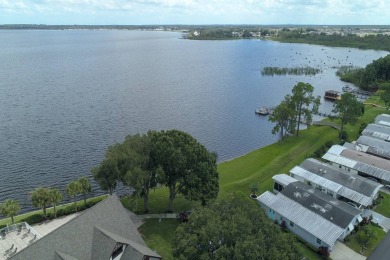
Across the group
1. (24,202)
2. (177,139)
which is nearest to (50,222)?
(24,202)

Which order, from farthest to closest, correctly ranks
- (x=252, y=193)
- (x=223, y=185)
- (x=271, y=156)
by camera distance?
(x=271, y=156) → (x=223, y=185) → (x=252, y=193)

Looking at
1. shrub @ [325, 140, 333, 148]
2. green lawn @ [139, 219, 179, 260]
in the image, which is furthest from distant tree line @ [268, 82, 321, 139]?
green lawn @ [139, 219, 179, 260]

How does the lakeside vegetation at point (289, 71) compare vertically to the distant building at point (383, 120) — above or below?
below

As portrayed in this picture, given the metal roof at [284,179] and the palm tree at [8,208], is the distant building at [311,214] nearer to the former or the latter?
the metal roof at [284,179]

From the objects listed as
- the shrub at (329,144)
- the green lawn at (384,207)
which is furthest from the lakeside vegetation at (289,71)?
the green lawn at (384,207)

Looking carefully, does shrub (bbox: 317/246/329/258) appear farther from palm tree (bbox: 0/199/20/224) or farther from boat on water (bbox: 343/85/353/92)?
boat on water (bbox: 343/85/353/92)

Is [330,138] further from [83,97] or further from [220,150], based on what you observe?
[83,97]
